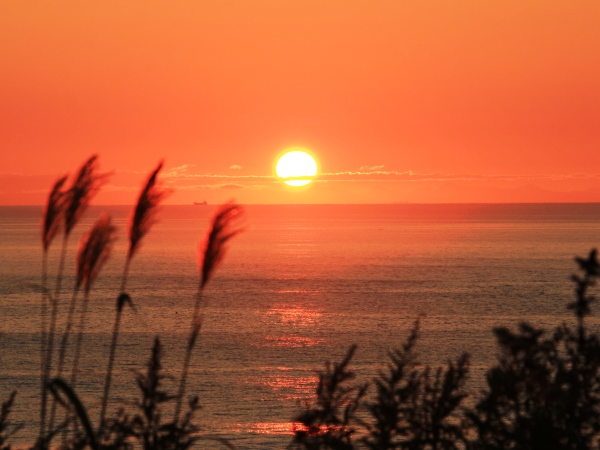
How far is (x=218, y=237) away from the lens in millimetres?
4852

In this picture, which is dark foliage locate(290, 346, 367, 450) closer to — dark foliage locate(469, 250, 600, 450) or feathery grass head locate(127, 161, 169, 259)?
dark foliage locate(469, 250, 600, 450)

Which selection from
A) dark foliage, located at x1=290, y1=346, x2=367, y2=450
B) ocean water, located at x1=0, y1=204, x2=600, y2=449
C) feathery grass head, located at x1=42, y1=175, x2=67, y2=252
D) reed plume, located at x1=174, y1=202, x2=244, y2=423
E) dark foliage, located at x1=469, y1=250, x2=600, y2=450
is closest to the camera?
dark foliage, located at x1=469, y1=250, x2=600, y2=450

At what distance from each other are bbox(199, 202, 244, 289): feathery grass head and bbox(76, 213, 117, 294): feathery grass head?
532 millimetres

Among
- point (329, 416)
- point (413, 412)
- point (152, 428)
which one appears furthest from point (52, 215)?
point (413, 412)

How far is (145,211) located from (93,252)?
36 cm

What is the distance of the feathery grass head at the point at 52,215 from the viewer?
4904 mm

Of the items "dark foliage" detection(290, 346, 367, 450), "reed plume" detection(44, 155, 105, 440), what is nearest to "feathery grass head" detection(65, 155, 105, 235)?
"reed plume" detection(44, 155, 105, 440)

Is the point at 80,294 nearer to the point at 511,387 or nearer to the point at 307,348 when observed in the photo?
the point at 307,348

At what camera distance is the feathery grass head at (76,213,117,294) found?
481 cm

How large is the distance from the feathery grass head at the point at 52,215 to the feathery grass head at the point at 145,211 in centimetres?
42

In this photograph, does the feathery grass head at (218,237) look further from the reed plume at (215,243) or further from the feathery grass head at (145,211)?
the feathery grass head at (145,211)

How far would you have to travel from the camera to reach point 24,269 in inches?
3297

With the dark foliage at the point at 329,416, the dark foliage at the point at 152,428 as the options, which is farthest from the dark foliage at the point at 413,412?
the dark foliage at the point at 152,428

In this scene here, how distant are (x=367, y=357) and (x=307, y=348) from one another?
13.7 feet
